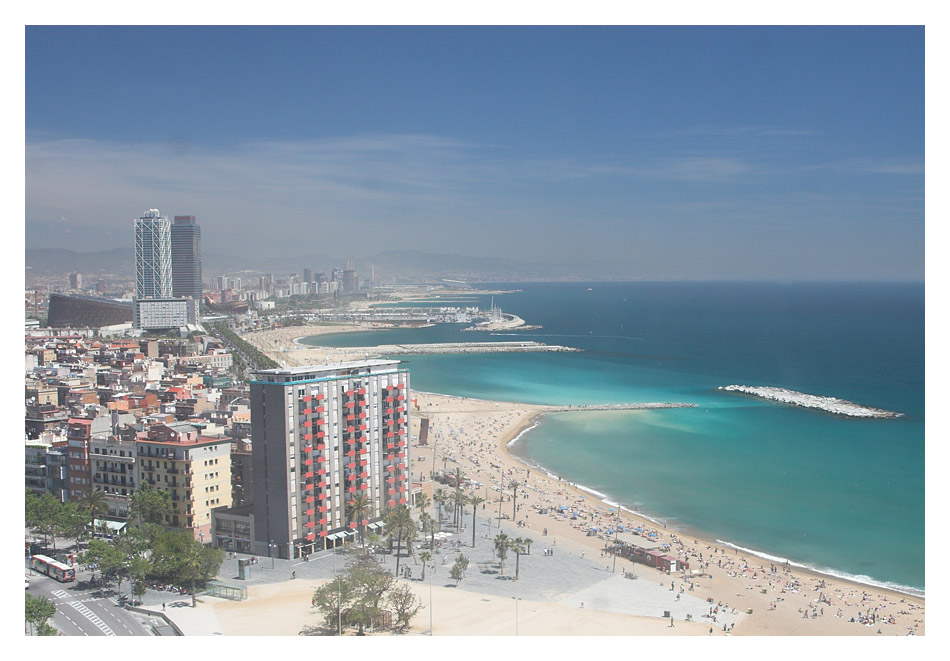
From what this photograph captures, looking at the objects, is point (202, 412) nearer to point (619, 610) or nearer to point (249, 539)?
point (249, 539)

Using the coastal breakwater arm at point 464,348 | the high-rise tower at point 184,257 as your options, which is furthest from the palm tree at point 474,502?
the high-rise tower at point 184,257

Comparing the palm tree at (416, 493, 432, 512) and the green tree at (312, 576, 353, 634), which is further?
the palm tree at (416, 493, 432, 512)

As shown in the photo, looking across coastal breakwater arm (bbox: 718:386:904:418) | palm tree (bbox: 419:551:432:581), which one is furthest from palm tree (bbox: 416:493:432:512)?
coastal breakwater arm (bbox: 718:386:904:418)

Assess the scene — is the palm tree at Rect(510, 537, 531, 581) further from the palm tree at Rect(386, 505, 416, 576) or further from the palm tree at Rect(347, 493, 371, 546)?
the palm tree at Rect(347, 493, 371, 546)

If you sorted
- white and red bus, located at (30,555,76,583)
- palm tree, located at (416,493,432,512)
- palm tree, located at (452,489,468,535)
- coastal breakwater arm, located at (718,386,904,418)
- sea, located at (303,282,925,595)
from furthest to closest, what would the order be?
coastal breakwater arm, located at (718,386,904,418) → sea, located at (303,282,925,595) → palm tree, located at (416,493,432,512) → palm tree, located at (452,489,468,535) → white and red bus, located at (30,555,76,583)

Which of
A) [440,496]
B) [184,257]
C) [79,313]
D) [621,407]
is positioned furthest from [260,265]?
[440,496]

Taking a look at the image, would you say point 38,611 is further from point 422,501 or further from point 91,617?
point 422,501
